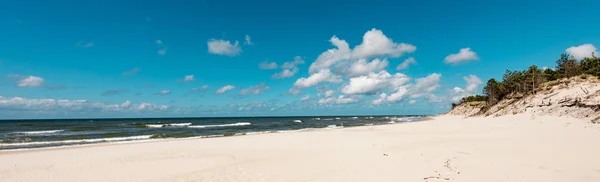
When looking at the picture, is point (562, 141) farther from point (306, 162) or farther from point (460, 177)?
point (306, 162)

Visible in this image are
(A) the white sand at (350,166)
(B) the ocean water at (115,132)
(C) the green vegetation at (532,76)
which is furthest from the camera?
(C) the green vegetation at (532,76)

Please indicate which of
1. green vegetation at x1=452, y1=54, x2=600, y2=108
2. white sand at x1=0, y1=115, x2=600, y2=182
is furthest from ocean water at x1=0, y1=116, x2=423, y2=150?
green vegetation at x1=452, y1=54, x2=600, y2=108

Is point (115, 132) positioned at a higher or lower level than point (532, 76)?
Result: lower

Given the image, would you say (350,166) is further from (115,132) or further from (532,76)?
(532,76)

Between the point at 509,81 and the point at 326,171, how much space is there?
73195 millimetres

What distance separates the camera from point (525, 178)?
759 cm

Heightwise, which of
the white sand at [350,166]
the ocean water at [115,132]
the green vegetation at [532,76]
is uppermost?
the green vegetation at [532,76]

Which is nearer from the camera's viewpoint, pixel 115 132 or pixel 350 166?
pixel 350 166

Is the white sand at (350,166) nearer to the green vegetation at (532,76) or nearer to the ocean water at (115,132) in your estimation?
the ocean water at (115,132)

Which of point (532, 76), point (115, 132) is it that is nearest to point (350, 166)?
point (115, 132)

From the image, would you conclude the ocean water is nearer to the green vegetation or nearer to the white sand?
the white sand

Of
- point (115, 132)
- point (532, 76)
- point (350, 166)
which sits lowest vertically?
point (115, 132)

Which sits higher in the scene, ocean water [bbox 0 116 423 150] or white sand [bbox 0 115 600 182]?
white sand [bbox 0 115 600 182]

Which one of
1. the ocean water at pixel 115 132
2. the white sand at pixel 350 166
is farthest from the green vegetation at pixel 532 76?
the white sand at pixel 350 166
